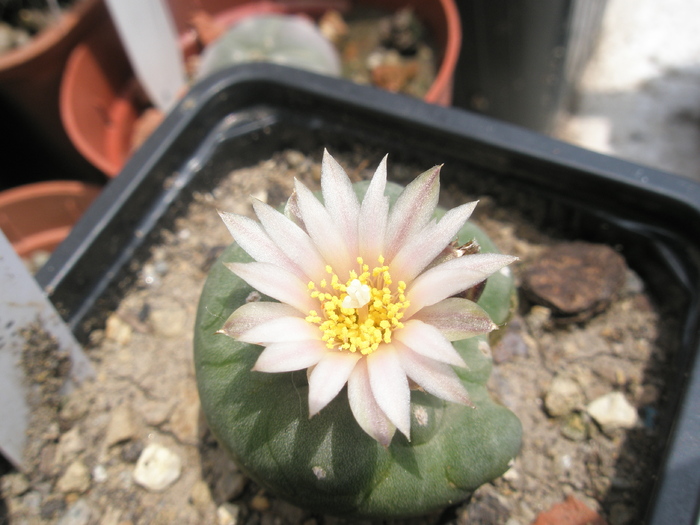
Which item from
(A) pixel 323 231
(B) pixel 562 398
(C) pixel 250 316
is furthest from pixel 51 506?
(B) pixel 562 398

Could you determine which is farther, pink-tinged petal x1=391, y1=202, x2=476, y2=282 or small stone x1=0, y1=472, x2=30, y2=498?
small stone x1=0, y1=472, x2=30, y2=498

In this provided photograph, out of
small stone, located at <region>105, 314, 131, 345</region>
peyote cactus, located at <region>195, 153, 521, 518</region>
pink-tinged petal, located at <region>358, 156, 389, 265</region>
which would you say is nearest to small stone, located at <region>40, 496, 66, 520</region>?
small stone, located at <region>105, 314, 131, 345</region>

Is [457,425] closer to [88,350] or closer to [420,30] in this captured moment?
[88,350]

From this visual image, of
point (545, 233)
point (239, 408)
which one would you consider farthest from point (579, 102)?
point (239, 408)

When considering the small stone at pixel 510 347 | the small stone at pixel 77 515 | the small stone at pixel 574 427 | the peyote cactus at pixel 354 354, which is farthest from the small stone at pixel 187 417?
the small stone at pixel 574 427

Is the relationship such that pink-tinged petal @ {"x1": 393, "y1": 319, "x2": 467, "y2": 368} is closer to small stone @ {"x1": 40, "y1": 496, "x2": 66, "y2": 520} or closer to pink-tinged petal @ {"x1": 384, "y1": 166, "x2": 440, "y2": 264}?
pink-tinged petal @ {"x1": 384, "y1": 166, "x2": 440, "y2": 264}
